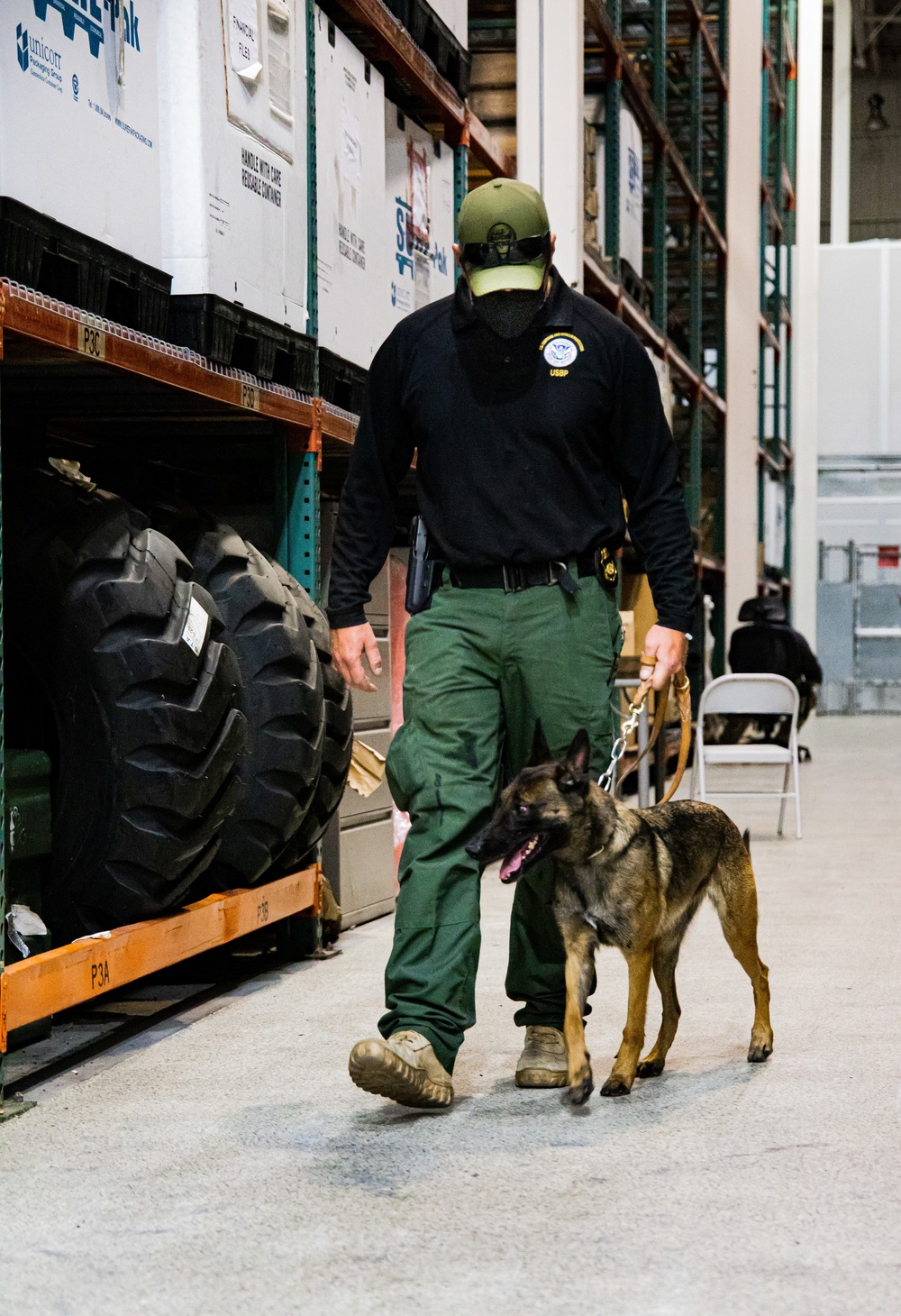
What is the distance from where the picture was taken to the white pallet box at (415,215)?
578cm

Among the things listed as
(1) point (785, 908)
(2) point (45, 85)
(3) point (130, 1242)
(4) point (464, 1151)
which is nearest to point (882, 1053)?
(4) point (464, 1151)

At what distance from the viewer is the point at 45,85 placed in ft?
10.6

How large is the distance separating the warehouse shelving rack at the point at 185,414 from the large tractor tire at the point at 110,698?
0.18 m

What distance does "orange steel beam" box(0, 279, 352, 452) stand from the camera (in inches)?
123

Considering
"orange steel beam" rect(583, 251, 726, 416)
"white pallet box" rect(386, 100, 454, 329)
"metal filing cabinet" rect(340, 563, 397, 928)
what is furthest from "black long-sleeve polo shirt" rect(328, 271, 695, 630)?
"orange steel beam" rect(583, 251, 726, 416)

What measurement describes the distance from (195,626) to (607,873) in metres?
1.24

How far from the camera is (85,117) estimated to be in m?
3.40

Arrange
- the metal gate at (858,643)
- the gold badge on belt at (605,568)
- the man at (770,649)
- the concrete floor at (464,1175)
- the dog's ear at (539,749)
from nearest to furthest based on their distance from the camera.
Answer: the concrete floor at (464,1175) → the dog's ear at (539,749) → the gold badge on belt at (605,568) → the man at (770,649) → the metal gate at (858,643)

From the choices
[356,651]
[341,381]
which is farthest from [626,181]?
[356,651]

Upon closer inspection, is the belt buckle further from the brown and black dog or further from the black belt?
the brown and black dog

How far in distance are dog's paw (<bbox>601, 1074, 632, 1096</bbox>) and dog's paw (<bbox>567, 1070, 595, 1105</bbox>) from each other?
0.81 feet

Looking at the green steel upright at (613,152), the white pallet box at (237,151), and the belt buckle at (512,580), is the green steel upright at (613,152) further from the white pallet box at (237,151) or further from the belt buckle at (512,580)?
the belt buckle at (512,580)

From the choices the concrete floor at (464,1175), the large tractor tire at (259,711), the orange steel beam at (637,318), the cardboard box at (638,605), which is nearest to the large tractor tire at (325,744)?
the large tractor tire at (259,711)

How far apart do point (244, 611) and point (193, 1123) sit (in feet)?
5.44
